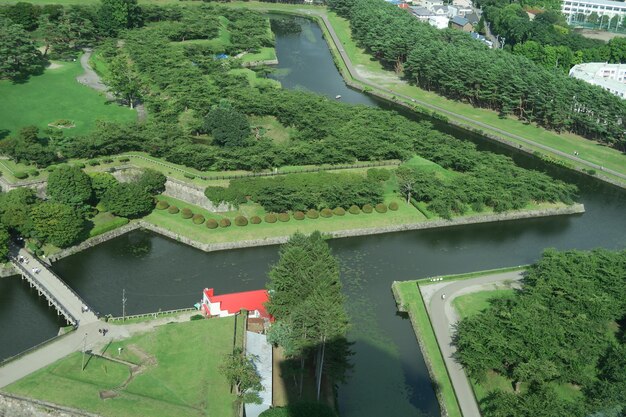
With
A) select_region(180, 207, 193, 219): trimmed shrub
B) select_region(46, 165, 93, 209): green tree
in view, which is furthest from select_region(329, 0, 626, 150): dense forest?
select_region(46, 165, 93, 209): green tree

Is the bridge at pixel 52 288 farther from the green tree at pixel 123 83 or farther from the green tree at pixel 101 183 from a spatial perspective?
the green tree at pixel 123 83

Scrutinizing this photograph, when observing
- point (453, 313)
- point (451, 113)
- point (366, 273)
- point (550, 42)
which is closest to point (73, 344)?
point (366, 273)

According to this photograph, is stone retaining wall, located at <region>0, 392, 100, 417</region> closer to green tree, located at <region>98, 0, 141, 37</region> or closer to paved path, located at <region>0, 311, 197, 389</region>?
paved path, located at <region>0, 311, 197, 389</region>

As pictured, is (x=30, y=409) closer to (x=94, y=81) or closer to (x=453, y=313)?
(x=453, y=313)

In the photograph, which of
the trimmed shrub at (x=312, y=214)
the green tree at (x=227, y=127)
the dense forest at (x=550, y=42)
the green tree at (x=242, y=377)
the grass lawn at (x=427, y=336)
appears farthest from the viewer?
the dense forest at (x=550, y=42)

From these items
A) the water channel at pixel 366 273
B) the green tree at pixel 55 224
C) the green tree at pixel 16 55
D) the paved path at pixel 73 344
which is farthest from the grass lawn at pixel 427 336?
the green tree at pixel 16 55

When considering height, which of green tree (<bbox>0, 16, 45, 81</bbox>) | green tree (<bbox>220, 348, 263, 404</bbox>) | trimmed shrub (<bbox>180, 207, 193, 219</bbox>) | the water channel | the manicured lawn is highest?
green tree (<bbox>0, 16, 45, 81</bbox>)

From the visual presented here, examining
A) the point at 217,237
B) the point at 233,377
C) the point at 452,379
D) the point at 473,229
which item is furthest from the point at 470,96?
the point at 233,377
